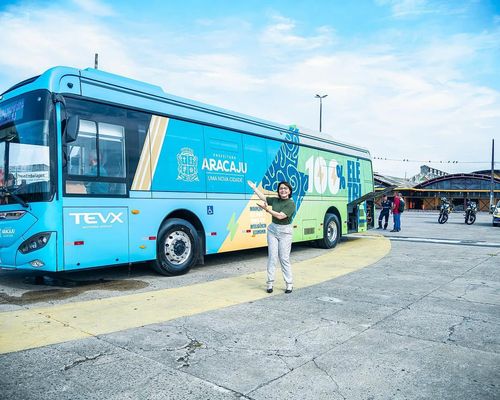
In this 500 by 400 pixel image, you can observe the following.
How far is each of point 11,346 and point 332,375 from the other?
3.09m

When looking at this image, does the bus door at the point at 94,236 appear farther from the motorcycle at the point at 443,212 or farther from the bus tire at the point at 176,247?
the motorcycle at the point at 443,212

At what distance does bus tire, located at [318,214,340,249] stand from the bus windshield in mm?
8151

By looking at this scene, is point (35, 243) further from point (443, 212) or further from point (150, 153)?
point (443, 212)

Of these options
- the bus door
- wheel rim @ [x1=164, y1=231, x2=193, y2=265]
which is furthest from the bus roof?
wheel rim @ [x1=164, y1=231, x2=193, y2=265]

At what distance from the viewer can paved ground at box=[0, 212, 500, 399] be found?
10.7ft

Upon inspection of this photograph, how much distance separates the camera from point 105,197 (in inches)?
262

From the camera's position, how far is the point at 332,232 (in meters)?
12.8

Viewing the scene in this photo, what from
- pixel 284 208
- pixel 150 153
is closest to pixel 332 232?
pixel 284 208

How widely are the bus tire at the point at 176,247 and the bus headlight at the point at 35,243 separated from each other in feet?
6.45

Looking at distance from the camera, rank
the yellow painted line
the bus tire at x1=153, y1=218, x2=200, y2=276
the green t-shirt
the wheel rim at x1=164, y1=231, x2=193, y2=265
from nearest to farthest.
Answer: the yellow painted line, the green t-shirt, the bus tire at x1=153, y1=218, x2=200, y2=276, the wheel rim at x1=164, y1=231, x2=193, y2=265

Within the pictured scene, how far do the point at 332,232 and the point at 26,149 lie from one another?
8961mm

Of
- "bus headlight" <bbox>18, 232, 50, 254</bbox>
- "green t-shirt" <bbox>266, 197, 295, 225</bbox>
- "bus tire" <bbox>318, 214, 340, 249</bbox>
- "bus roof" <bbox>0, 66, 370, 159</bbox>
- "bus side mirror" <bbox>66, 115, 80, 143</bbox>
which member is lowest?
"bus tire" <bbox>318, 214, 340, 249</bbox>

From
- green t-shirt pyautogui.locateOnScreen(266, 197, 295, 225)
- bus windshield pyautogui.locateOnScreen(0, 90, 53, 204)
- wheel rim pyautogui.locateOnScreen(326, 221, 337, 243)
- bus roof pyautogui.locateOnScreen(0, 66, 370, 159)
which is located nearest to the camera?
bus windshield pyautogui.locateOnScreen(0, 90, 53, 204)

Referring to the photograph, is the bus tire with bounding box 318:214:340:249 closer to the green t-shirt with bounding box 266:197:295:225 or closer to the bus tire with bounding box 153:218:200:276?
the bus tire with bounding box 153:218:200:276
